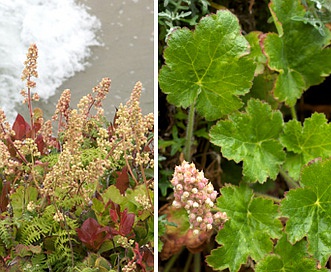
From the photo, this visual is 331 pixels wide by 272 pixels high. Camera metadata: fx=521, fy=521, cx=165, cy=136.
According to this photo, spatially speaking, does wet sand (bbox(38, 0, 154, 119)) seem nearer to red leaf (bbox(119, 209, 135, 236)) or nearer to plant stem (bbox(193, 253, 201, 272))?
red leaf (bbox(119, 209, 135, 236))

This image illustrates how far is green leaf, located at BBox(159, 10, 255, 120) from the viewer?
99 centimetres

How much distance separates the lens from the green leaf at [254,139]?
103 cm

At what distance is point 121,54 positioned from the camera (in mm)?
949

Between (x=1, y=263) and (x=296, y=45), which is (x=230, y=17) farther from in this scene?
(x=1, y=263)

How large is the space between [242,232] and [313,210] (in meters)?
0.14

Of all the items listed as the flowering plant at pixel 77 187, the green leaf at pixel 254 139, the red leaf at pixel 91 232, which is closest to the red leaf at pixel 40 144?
the flowering plant at pixel 77 187

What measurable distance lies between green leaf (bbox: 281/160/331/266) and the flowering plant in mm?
273

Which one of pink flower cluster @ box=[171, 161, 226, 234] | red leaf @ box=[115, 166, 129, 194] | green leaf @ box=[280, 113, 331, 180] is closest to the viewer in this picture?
pink flower cluster @ box=[171, 161, 226, 234]

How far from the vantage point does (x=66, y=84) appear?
969mm

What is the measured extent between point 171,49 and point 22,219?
415 millimetres

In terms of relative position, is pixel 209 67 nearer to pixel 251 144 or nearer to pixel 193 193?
pixel 251 144

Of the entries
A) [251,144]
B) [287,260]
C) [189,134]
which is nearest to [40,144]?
[189,134]

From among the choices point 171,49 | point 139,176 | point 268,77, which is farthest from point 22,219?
point 268,77

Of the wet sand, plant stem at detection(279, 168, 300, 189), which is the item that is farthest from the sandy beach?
plant stem at detection(279, 168, 300, 189)
